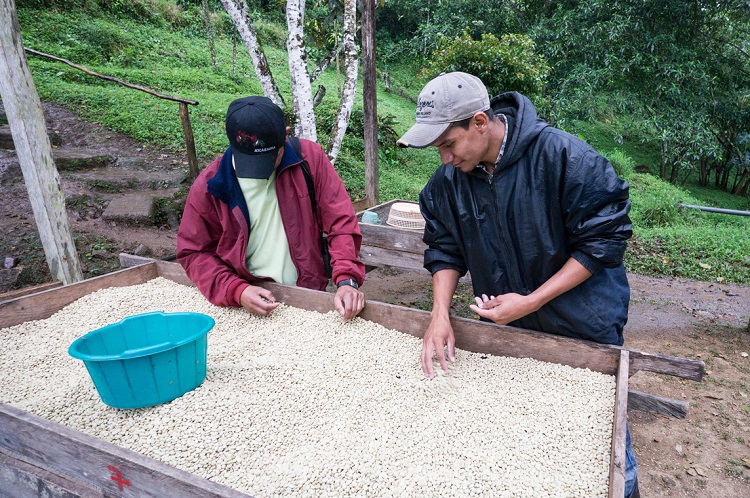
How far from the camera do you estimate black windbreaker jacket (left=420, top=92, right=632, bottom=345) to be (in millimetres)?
1489

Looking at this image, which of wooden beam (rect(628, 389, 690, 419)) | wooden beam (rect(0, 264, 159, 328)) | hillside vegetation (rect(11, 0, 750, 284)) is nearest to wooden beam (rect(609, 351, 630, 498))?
wooden beam (rect(628, 389, 690, 419))

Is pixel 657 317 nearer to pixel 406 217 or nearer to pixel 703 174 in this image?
pixel 406 217

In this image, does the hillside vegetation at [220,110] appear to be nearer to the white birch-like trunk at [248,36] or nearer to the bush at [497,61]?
the bush at [497,61]

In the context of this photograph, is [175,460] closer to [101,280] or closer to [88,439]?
[88,439]

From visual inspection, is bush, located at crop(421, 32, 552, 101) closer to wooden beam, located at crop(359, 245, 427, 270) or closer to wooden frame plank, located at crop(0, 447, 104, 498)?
wooden beam, located at crop(359, 245, 427, 270)

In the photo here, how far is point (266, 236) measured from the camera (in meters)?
2.34

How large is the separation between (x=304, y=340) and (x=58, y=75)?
10.3 metres

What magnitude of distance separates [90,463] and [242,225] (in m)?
1.15

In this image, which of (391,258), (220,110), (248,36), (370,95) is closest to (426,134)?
(391,258)

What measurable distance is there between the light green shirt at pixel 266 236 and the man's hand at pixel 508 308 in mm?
1113

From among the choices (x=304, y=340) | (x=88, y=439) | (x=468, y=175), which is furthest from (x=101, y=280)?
(x=468, y=175)

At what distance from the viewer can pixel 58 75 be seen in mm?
9500

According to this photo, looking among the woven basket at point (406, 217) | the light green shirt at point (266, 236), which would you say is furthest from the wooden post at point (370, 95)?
the light green shirt at point (266, 236)

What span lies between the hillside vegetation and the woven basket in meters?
3.21
